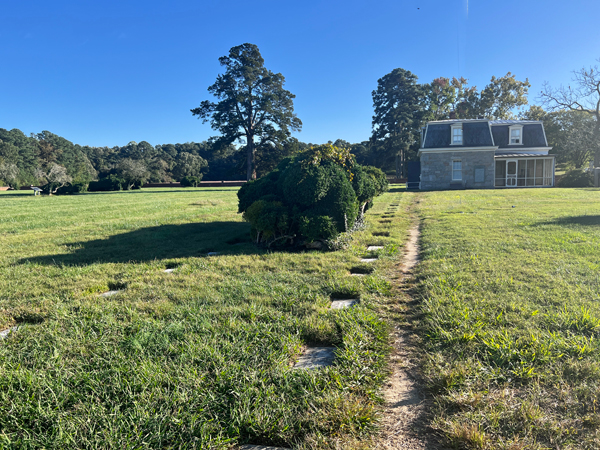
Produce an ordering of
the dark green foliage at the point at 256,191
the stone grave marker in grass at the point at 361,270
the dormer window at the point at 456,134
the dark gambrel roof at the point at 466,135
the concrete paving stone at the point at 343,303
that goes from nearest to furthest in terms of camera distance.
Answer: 1. the concrete paving stone at the point at 343,303
2. the stone grave marker in grass at the point at 361,270
3. the dark green foliage at the point at 256,191
4. the dark gambrel roof at the point at 466,135
5. the dormer window at the point at 456,134

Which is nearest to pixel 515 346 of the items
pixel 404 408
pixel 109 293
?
pixel 404 408

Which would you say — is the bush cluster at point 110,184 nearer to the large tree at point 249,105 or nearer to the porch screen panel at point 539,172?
the large tree at point 249,105

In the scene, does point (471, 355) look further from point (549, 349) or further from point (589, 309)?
point (589, 309)

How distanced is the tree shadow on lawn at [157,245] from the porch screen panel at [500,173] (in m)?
24.0

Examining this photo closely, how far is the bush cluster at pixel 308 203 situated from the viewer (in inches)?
215

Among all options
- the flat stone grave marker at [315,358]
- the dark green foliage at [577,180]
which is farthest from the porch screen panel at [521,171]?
the flat stone grave marker at [315,358]

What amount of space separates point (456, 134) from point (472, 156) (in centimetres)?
190

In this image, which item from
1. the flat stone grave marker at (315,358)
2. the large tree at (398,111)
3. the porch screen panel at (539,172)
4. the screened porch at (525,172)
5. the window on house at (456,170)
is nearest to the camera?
the flat stone grave marker at (315,358)

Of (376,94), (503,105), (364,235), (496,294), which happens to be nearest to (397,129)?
(376,94)

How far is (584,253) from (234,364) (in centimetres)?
495

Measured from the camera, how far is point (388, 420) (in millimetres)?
1729

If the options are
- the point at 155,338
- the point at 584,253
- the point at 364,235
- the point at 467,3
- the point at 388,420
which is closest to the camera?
the point at 388,420

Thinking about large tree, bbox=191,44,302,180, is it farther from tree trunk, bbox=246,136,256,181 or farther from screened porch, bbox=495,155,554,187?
screened porch, bbox=495,155,554,187

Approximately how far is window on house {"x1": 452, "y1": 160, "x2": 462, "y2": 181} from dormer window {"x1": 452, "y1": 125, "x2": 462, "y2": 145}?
1.37 m
